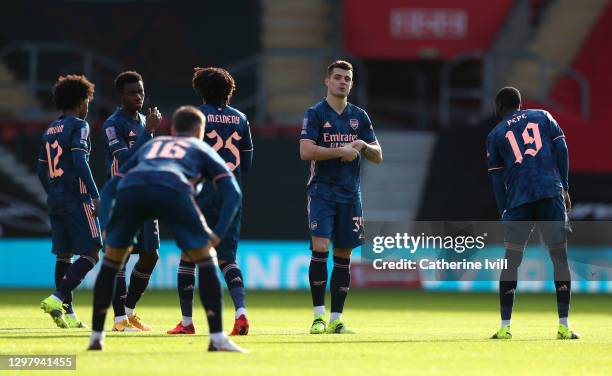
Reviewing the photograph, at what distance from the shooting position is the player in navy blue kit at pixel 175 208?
27.9 feet

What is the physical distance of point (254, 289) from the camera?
20.0 meters

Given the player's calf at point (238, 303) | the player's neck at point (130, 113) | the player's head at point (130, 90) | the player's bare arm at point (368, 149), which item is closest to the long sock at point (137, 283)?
the player's calf at point (238, 303)

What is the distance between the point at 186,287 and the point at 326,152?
1.52 m

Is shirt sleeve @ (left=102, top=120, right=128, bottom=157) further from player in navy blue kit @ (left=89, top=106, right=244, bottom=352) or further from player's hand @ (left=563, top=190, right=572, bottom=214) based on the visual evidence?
player's hand @ (left=563, top=190, right=572, bottom=214)

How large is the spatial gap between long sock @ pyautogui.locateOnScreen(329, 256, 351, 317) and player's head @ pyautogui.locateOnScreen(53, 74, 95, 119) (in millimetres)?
2574

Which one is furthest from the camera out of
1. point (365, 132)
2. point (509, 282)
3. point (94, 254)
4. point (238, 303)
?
point (94, 254)

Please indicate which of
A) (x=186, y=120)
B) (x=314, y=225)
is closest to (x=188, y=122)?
(x=186, y=120)

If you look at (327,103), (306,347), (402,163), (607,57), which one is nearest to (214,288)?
(306,347)

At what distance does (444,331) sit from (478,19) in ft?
48.5

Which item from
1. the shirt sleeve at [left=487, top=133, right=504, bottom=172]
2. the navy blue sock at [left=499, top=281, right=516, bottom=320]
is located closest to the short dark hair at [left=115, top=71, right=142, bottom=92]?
the shirt sleeve at [left=487, top=133, right=504, bottom=172]

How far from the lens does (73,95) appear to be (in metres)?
11.7

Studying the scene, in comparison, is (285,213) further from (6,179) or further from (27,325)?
(27,325)

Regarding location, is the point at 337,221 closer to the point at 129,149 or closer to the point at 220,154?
the point at 220,154

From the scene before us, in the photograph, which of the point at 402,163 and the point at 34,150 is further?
the point at 402,163
